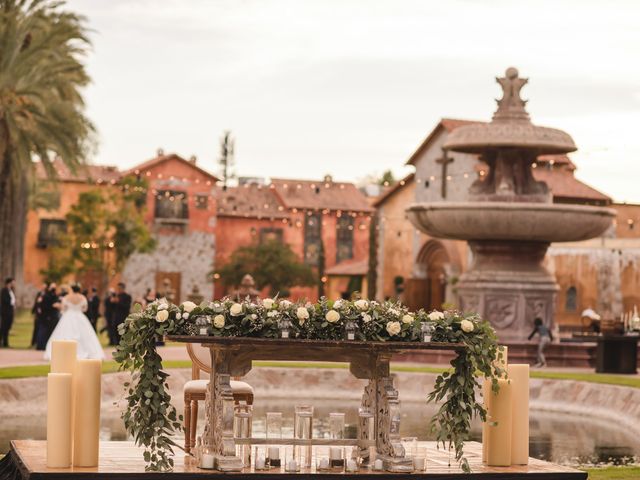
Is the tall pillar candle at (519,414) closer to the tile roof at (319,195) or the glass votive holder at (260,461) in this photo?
the glass votive holder at (260,461)

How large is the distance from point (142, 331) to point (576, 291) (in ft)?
169

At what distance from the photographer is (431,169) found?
64938mm

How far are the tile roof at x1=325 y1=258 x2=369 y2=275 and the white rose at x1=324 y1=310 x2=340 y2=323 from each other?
220 feet

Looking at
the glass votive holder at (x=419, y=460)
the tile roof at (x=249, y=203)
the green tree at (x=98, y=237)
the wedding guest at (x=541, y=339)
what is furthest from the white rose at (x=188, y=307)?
the tile roof at (x=249, y=203)

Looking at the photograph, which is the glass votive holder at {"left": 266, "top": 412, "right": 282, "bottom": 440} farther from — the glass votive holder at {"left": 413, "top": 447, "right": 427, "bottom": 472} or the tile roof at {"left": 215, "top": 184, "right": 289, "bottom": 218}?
the tile roof at {"left": 215, "top": 184, "right": 289, "bottom": 218}

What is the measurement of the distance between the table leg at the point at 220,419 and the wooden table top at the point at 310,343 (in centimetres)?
25

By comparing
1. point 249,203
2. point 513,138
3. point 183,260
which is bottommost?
point 183,260

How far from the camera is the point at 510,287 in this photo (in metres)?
28.7

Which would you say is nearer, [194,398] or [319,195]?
[194,398]

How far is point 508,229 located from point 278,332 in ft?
58.3

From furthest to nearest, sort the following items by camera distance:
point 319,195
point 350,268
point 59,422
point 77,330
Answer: point 319,195 < point 350,268 < point 77,330 < point 59,422

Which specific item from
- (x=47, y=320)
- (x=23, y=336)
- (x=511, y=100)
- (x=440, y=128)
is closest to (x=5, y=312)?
(x=47, y=320)

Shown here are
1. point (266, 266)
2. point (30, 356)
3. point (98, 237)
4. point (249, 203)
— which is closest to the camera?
point (30, 356)

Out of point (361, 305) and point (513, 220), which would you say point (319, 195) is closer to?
point (513, 220)
